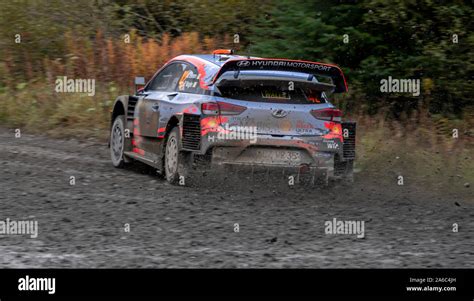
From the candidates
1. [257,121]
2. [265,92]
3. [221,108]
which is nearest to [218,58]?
[265,92]

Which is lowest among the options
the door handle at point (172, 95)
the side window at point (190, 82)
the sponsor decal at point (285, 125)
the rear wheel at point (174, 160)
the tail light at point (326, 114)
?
the rear wheel at point (174, 160)

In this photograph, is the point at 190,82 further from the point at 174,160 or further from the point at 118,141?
the point at 118,141

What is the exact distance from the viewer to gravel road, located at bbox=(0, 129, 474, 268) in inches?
312

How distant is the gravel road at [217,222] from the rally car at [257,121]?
1.30ft

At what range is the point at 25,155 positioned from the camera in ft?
48.8

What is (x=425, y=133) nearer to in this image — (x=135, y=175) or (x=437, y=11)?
(x=437, y=11)

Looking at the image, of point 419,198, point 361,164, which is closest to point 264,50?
point 361,164

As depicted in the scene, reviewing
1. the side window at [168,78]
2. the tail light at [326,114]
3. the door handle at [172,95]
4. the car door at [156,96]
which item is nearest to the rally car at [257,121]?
the tail light at [326,114]

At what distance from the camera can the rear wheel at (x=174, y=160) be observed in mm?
11414

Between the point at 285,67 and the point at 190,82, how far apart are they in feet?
4.28

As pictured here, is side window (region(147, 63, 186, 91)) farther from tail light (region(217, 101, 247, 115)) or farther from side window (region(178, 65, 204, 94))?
tail light (region(217, 101, 247, 115))

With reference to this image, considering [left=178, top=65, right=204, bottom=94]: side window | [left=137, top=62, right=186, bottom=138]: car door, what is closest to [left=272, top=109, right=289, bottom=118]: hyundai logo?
[left=178, top=65, right=204, bottom=94]: side window

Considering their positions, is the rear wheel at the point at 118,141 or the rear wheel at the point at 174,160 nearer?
the rear wheel at the point at 174,160

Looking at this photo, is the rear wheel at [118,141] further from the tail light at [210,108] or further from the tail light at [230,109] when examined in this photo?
the tail light at [230,109]
